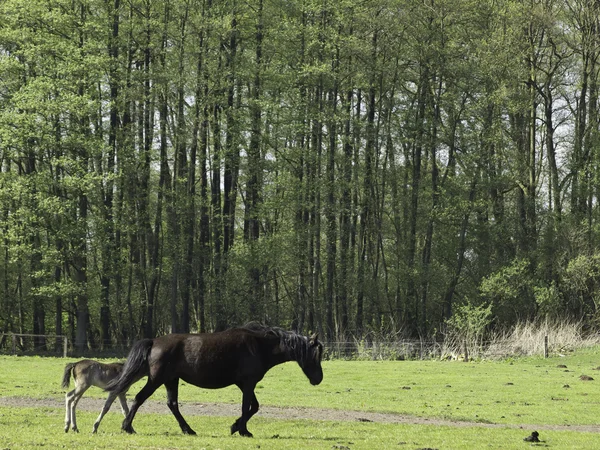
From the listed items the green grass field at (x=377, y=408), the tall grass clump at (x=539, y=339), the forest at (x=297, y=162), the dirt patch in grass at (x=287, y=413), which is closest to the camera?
the green grass field at (x=377, y=408)

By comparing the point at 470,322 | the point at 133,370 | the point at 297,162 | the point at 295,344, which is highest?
the point at 297,162

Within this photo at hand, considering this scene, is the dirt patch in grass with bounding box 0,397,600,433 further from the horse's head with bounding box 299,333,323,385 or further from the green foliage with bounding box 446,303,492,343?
the green foliage with bounding box 446,303,492,343

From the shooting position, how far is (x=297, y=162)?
4678 centimetres

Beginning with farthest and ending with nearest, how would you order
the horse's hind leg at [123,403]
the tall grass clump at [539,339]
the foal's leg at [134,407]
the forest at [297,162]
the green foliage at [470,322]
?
1. the forest at [297,162]
2. the green foliage at [470,322]
3. the tall grass clump at [539,339]
4. the horse's hind leg at [123,403]
5. the foal's leg at [134,407]

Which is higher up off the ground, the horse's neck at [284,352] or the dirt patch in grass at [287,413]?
the horse's neck at [284,352]

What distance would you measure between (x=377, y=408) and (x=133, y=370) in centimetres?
A: 759

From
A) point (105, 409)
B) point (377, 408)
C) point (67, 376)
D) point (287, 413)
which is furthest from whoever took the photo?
point (377, 408)

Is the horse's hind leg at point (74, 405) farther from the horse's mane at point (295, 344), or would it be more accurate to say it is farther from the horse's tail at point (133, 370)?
the horse's mane at point (295, 344)

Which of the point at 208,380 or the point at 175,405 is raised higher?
the point at 208,380

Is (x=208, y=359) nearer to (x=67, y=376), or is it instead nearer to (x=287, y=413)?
(x=67, y=376)

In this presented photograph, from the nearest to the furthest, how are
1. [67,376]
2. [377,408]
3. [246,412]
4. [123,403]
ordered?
[246,412]
[123,403]
[67,376]
[377,408]

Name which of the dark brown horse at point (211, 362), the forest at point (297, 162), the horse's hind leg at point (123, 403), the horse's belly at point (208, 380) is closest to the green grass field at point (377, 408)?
the horse's hind leg at point (123, 403)

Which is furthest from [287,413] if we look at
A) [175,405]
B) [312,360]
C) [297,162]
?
[297,162]

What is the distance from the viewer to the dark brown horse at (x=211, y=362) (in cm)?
1409
